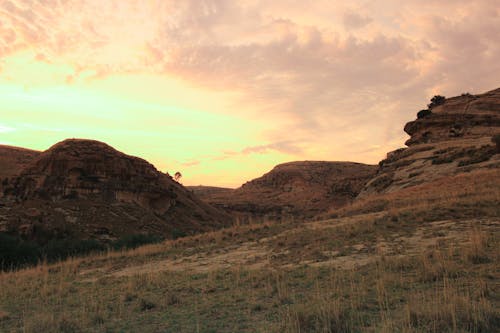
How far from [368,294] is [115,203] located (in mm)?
39694

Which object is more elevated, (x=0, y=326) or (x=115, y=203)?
(x=115, y=203)

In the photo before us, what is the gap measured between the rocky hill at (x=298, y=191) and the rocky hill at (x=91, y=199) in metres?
13.9

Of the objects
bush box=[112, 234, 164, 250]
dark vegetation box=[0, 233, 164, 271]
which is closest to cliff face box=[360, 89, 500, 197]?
bush box=[112, 234, 164, 250]

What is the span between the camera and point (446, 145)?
35656 mm

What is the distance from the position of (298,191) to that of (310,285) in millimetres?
78587

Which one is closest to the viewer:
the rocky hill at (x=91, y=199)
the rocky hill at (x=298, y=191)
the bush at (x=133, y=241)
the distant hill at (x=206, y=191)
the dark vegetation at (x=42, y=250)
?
the dark vegetation at (x=42, y=250)

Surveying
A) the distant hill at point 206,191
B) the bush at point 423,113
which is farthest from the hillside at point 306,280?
the distant hill at point 206,191

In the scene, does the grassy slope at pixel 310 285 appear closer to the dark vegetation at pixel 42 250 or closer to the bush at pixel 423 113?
the dark vegetation at pixel 42 250

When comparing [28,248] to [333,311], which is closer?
[333,311]

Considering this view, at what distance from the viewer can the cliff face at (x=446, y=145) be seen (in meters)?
28.3

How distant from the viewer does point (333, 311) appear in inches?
237

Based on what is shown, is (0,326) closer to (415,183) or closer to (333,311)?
(333,311)

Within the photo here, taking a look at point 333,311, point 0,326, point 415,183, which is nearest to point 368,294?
point 333,311

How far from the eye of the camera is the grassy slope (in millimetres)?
5973
